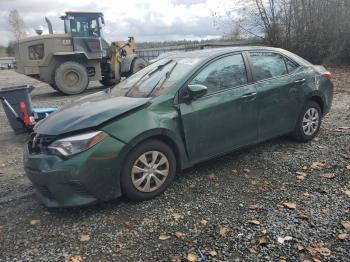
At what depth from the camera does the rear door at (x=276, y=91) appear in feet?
15.4

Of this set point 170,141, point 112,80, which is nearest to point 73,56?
point 112,80

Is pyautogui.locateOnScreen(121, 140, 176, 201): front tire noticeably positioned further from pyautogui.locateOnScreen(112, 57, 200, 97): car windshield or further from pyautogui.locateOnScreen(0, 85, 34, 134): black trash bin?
pyautogui.locateOnScreen(0, 85, 34, 134): black trash bin

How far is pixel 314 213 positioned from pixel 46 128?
2.95 metres

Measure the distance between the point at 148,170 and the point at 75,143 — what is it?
33.4 inches

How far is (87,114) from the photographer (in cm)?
372

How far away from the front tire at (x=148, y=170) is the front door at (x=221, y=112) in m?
0.34

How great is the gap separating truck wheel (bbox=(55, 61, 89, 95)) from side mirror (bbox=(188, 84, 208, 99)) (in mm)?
10122

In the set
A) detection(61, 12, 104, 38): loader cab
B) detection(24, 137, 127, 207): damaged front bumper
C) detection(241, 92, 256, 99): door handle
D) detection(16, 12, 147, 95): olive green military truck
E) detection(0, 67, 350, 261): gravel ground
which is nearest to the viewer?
detection(0, 67, 350, 261): gravel ground

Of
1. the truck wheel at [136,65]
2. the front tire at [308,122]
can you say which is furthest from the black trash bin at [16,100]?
the truck wheel at [136,65]

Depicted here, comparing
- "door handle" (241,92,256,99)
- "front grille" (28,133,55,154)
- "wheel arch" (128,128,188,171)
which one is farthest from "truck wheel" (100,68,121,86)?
"wheel arch" (128,128,188,171)

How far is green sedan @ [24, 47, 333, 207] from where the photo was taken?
3.46m

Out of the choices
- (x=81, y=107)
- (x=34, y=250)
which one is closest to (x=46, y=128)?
(x=81, y=107)

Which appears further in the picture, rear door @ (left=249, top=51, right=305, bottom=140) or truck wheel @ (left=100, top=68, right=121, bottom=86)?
truck wheel @ (left=100, top=68, right=121, bottom=86)

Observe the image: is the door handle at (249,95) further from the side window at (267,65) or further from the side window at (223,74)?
the side window at (267,65)
